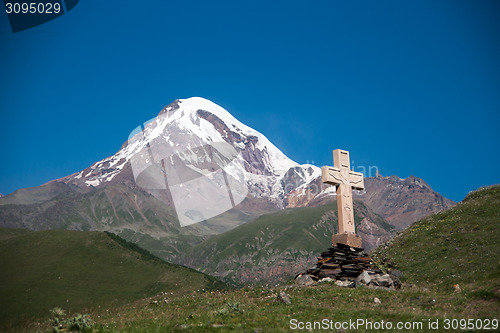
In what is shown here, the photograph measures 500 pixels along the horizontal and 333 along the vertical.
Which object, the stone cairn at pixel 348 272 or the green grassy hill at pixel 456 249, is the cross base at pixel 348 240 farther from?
the green grassy hill at pixel 456 249

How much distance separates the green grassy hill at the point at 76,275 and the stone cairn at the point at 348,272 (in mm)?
53964

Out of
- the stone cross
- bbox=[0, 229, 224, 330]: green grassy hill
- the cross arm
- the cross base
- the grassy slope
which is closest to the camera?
the grassy slope

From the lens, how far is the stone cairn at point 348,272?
23.4 m

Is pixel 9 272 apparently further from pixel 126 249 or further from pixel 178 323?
pixel 178 323

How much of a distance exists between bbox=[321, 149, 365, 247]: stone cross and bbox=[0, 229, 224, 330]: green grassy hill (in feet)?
172

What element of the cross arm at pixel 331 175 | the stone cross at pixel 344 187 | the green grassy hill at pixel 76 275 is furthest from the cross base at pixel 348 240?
the green grassy hill at pixel 76 275

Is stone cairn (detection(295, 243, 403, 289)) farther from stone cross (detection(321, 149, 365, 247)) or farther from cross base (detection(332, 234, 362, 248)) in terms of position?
stone cross (detection(321, 149, 365, 247))

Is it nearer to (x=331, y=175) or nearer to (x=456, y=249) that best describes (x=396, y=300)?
(x=456, y=249)

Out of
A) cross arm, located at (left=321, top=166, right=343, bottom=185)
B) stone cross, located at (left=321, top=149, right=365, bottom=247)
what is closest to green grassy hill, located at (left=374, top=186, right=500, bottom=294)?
stone cross, located at (left=321, top=149, right=365, bottom=247)

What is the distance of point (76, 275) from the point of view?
99.4 m

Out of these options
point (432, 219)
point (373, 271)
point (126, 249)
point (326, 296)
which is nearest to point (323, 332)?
point (326, 296)

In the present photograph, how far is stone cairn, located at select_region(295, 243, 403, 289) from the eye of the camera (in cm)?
2342

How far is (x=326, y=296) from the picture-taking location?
20422 mm

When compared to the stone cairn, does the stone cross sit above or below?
above
